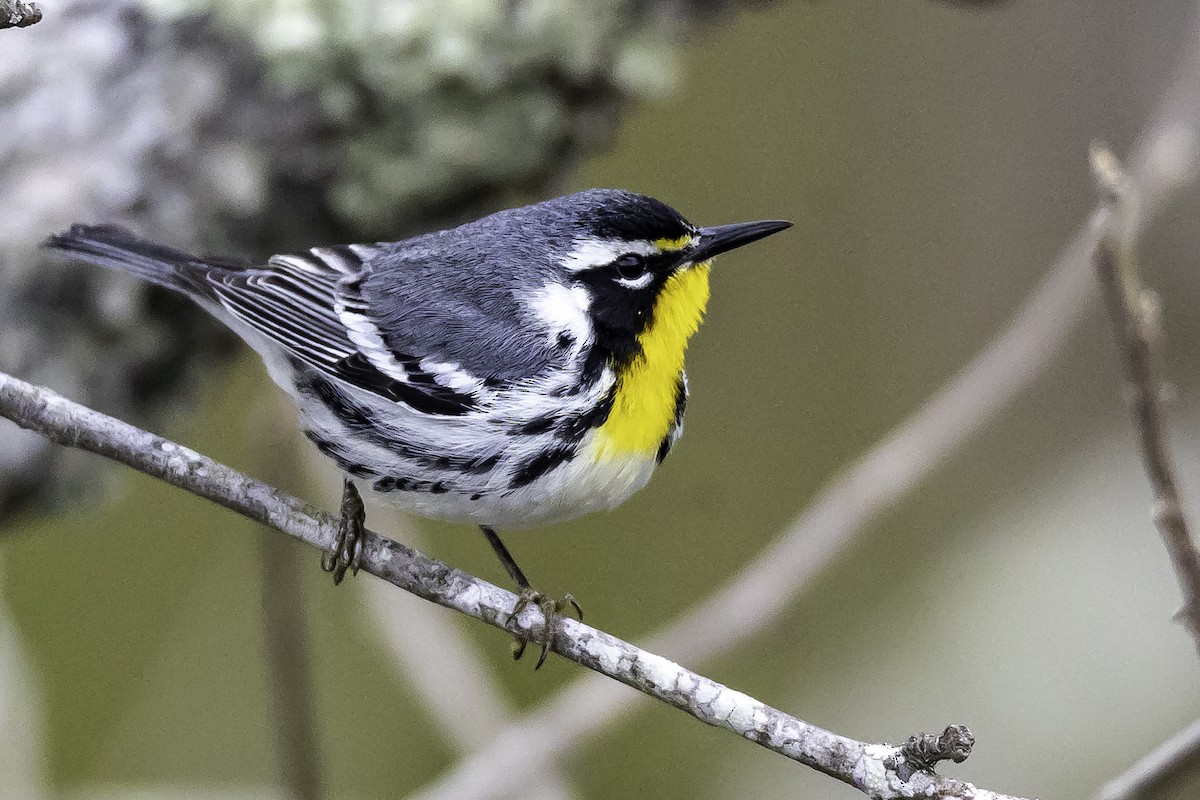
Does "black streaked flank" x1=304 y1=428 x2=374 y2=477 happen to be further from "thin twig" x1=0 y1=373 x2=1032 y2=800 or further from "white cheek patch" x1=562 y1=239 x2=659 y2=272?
"white cheek patch" x1=562 y1=239 x2=659 y2=272

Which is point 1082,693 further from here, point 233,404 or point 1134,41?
point 233,404

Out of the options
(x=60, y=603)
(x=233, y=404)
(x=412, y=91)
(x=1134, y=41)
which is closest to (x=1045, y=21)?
(x=1134, y=41)

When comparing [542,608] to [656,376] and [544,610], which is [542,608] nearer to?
[544,610]

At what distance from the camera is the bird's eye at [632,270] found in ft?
7.13

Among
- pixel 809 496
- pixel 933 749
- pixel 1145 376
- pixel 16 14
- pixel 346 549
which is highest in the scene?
pixel 809 496

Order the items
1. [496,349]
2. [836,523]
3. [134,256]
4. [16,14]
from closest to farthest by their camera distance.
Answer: [16,14] → [496,349] → [134,256] → [836,523]

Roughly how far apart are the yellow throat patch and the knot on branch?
0.78 metres

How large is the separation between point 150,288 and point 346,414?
31.2 inches

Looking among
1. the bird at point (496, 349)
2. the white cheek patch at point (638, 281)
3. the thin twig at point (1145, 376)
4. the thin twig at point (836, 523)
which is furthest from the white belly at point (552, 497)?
the thin twig at point (1145, 376)

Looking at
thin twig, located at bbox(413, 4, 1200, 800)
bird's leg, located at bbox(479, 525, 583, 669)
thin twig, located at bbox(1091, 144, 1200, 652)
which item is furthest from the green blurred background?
thin twig, located at bbox(1091, 144, 1200, 652)

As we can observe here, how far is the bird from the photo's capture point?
2053 millimetres

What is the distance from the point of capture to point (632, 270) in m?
2.19

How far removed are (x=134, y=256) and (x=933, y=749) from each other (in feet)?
5.94

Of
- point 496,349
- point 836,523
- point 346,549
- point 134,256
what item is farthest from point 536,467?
point 134,256
